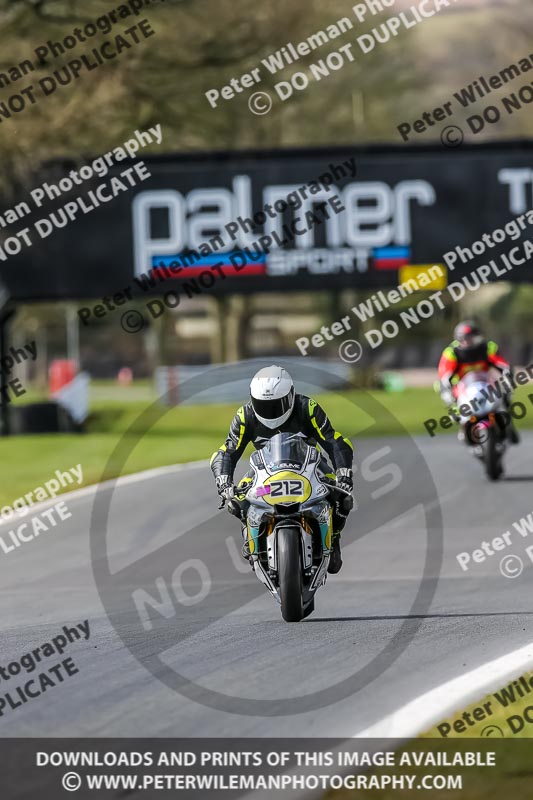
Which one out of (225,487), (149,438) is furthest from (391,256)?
(225,487)

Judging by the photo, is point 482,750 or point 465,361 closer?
point 482,750

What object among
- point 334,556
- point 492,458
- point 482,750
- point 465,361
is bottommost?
point 482,750

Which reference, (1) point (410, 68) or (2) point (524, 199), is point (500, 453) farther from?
(1) point (410, 68)

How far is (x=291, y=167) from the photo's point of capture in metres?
23.3

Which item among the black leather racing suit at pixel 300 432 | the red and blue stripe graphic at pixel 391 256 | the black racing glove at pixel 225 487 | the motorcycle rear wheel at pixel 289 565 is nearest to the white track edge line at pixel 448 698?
the motorcycle rear wheel at pixel 289 565

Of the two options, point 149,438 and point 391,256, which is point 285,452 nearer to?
point 391,256

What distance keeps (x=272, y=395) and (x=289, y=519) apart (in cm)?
71

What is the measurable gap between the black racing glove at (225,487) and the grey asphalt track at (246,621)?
780mm

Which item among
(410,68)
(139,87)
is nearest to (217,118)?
(139,87)

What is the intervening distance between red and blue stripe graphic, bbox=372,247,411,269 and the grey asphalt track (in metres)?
9.04

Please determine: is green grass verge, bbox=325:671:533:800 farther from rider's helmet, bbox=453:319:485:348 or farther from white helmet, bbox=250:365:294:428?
rider's helmet, bbox=453:319:485:348

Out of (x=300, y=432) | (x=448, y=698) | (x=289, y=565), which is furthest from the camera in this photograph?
(x=300, y=432)

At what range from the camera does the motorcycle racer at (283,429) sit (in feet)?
25.4

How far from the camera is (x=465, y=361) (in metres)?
15.2
